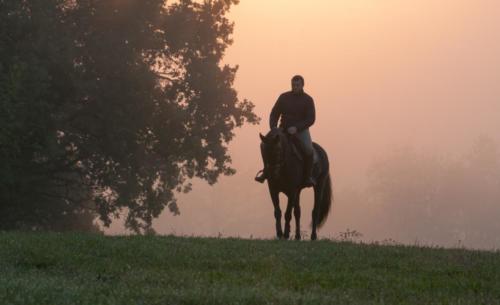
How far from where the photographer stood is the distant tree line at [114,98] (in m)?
40.7

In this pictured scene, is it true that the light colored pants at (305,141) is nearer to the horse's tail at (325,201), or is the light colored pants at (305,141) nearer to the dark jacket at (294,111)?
the dark jacket at (294,111)

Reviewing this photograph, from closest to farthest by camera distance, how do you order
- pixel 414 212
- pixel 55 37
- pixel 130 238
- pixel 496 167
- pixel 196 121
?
pixel 130 238, pixel 55 37, pixel 196 121, pixel 414 212, pixel 496 167

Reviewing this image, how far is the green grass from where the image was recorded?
12562mm

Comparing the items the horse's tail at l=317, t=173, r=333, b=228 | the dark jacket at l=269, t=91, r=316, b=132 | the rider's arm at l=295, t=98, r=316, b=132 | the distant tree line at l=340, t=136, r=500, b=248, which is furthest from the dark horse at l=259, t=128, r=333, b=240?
the distant tree line at l=340, t=136, r=500, b=248

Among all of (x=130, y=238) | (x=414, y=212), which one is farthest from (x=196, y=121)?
(x=414, y=212)

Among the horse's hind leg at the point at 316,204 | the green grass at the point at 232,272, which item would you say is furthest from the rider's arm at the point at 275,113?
the green grass at the point at 232,272

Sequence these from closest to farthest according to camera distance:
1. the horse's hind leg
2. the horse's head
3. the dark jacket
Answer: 1. the horse's head
2. the dark jacket
3. the horse's hind leg

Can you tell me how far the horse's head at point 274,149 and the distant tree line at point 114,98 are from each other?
17020 millimetres

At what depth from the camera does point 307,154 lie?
2447cm

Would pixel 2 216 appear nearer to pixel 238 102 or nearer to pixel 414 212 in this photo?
pixel 238 102

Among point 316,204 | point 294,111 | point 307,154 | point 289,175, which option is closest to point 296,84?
point 294,111

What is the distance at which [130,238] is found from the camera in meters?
21.0

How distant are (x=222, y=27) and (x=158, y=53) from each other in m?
3.49

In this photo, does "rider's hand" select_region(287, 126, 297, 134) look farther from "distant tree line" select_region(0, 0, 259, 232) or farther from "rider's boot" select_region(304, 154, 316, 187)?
"distant tree line" select_region(0, 0, 259, 232)
